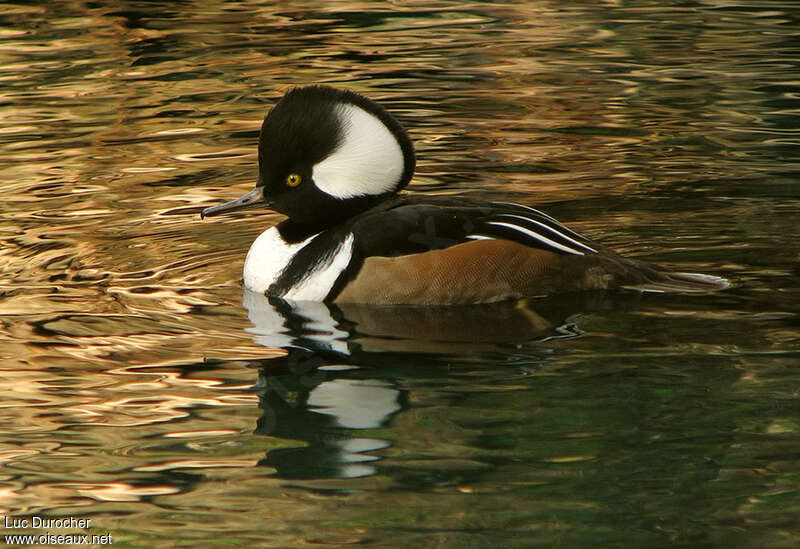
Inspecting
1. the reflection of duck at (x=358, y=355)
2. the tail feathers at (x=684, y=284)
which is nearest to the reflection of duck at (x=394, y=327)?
the reflection of duck at (x=358, y=355)

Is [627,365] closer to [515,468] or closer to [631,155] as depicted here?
[515,468]

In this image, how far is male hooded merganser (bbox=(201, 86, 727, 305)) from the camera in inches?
253

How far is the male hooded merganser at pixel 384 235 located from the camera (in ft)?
21.1

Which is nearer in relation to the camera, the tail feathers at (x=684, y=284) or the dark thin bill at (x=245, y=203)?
the tail feathers at (x=684, y=284)

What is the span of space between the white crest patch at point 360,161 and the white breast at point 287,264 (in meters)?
0.31

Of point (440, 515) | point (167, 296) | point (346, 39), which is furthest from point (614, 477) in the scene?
point (346, 39)

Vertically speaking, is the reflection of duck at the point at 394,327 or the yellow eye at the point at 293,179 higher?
the yellow eye at the point at 293,179

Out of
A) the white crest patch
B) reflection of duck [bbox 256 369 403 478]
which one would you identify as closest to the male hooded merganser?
the white crest patch

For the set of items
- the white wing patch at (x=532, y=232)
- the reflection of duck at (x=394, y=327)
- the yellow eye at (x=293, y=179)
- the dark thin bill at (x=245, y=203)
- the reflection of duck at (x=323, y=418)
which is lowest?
the reflection of duck at (x=394, y=327)

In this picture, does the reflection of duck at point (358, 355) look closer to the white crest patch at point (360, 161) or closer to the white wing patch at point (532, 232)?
the white wing patch at point (532, 232)

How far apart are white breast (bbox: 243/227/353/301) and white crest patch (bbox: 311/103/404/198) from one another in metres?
0.31

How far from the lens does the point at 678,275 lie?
671 centimetres

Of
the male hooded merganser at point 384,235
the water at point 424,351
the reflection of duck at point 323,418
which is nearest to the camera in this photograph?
the water at point 424,351

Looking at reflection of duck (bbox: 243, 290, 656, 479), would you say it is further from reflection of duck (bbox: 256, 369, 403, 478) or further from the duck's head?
the duck's head
